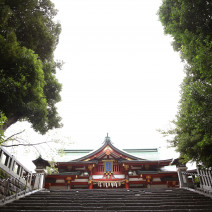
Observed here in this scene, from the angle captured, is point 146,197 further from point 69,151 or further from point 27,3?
point 69,151

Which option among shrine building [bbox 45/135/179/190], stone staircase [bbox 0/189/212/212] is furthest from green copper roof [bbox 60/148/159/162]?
stone staircase [bbox 0/189/212/212]

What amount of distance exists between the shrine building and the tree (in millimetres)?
7695

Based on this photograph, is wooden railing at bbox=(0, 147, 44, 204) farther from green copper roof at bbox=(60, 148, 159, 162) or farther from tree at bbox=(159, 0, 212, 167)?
green copper roof at bbox=(60, 148, 159, 162)

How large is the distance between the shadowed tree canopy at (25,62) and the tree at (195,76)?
22.9 ft

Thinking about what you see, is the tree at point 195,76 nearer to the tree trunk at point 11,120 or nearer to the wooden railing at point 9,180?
the wooden railing at point 9,180

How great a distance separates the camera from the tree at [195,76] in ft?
19.9

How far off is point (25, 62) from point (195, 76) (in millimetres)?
8689

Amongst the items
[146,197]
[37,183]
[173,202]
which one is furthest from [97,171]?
[173,202]

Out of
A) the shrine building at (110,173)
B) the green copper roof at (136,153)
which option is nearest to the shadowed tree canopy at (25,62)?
the shrine building at (110,173)

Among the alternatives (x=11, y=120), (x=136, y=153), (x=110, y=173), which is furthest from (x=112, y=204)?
(x=136, y=153)

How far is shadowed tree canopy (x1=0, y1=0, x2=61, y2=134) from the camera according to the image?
7.57m

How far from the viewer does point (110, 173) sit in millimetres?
16359

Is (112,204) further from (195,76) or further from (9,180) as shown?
(195,76)

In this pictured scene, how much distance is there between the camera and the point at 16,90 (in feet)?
25.6
